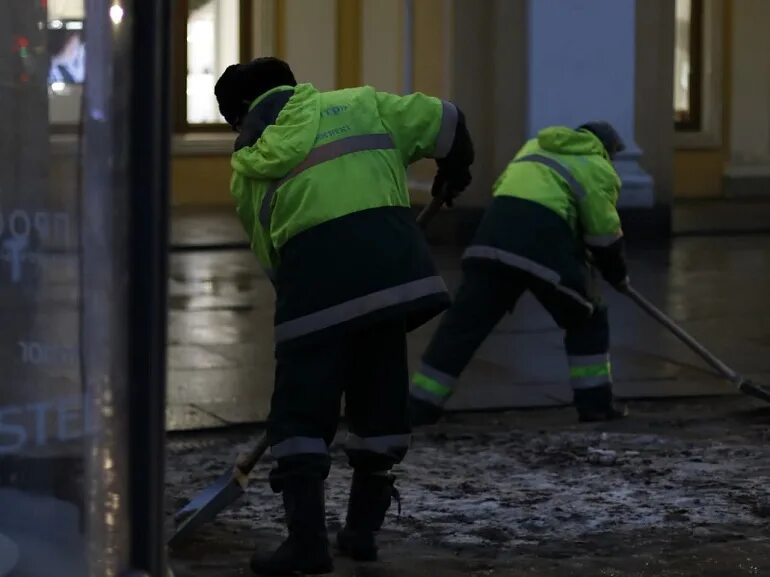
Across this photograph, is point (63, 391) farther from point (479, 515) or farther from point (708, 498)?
point (708, 498)

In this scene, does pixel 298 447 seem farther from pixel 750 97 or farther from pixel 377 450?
pixel 750 97

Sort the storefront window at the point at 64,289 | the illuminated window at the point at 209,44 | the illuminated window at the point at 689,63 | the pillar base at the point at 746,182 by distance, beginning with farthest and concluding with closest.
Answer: the illuminated window at the point at 689,63 → the pillar base at the point at 746,182 → the illuminated window at the point at 209,44 → the storefront window at the point at 64,289

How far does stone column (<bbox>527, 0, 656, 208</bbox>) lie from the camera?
51.8 feet

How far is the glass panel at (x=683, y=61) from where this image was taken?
20.8m

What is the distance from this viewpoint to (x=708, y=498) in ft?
19.0

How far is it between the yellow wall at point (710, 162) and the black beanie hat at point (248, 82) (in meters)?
15.9

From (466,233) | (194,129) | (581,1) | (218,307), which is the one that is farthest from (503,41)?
(218,307)

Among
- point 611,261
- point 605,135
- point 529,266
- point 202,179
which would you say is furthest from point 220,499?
point 202,179

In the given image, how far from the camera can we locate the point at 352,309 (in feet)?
15.2

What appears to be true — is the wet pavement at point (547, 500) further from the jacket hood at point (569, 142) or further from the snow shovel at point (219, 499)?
the jacket hood at point (569, 142)

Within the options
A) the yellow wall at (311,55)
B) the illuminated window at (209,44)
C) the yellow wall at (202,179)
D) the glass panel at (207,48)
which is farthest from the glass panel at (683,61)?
the yellow wall at (202,179)

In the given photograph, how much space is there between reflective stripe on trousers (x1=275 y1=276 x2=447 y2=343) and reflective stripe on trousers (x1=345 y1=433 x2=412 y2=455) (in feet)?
1.24

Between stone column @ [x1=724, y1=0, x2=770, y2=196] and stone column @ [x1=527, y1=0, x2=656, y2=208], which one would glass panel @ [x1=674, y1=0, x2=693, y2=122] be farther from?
stone column @ [x1=527, y1=0, x2=656, y2=208]

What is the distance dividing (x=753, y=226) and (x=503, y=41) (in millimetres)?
3151
